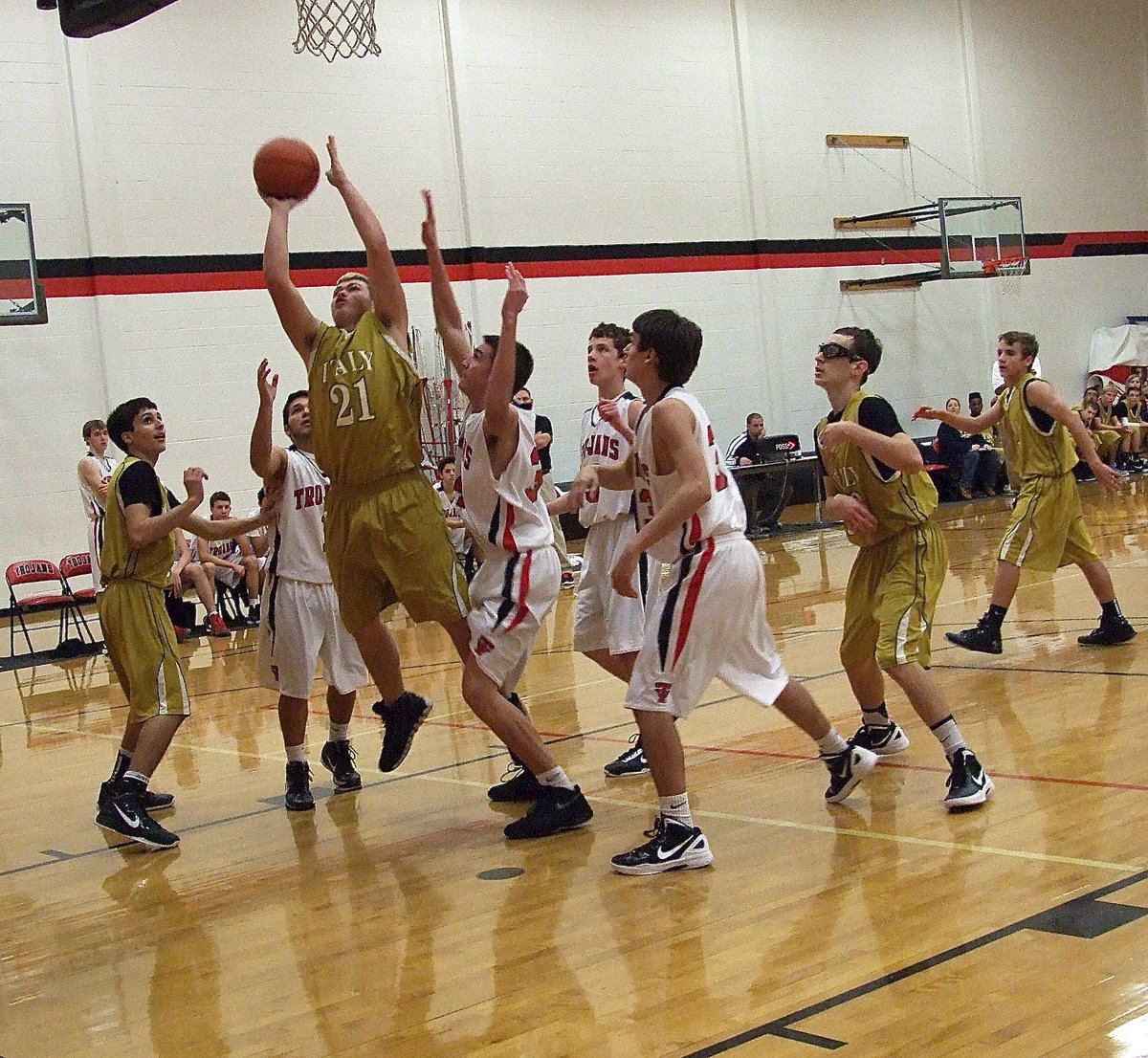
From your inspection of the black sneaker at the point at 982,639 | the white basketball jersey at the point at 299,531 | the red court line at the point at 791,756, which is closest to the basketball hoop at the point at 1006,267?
the black sneaker at the point at 982,639

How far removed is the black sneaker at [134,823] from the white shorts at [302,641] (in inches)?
26.6

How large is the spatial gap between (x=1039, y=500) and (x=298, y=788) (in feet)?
13.0

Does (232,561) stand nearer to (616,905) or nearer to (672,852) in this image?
(672,852)

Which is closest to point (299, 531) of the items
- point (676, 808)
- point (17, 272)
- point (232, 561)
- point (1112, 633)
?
point (676, 808)

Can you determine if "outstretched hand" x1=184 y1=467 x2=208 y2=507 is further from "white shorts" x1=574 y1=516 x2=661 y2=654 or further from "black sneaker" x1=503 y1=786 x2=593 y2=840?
"black sneaker" x1=503 y1=786 x2=593 y2=840

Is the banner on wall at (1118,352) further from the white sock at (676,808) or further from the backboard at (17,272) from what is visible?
the white sock at (676,808)

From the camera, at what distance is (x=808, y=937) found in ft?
11.6

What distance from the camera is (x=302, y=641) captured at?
5453 mm

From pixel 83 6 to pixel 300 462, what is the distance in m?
3.06

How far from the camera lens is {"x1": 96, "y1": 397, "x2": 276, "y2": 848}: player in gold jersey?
5082mm

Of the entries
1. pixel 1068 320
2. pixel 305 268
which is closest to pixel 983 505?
pixel 1068 320

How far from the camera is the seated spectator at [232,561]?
1191 cm

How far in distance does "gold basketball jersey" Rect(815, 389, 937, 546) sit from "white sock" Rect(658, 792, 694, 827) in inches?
46.2

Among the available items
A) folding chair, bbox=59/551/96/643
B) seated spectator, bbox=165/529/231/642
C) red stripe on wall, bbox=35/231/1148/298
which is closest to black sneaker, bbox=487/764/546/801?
seated spectator, bbox=165/529/231/642
